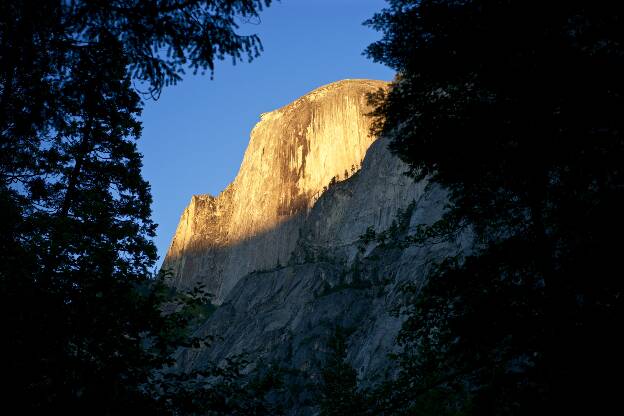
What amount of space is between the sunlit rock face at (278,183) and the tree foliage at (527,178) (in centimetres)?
10108

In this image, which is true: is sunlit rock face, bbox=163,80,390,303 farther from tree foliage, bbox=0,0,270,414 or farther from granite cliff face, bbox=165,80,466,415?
tree foliage, bbox=0,0,270,414

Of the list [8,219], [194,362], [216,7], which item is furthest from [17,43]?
[194,362]

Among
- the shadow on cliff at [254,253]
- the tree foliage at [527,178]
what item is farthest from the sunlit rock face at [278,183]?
the tree foliage at [527,178]

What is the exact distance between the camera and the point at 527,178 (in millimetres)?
7371

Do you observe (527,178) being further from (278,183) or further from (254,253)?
(278,183)

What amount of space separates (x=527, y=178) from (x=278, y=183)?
387 feet

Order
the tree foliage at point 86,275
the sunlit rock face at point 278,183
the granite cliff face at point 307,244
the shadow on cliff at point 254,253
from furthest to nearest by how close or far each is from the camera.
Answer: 1. the sunlit rock face at point 278,183
2. the shadow on cliff at point 254,253
3. the granite cliff face at point 307,244
4. the tree foliage at point 86,275

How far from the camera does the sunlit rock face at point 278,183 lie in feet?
387

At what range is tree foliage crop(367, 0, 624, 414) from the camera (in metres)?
6.33

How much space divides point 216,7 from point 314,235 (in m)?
98.7

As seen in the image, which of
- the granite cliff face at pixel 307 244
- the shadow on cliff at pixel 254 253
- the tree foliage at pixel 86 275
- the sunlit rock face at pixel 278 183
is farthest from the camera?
the sunlit rock face at pixel 278 183

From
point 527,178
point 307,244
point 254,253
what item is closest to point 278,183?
point 254,253

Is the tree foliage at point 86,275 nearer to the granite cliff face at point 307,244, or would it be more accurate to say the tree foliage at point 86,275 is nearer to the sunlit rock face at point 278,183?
the granite cliff face at point 307,244

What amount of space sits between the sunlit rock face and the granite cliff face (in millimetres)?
258
